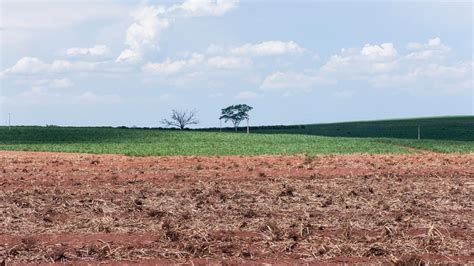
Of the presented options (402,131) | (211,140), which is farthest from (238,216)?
(402,131)

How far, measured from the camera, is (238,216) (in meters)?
14.2

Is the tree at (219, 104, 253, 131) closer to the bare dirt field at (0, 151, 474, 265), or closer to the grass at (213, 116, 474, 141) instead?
the grass at (213, 116, 474, 141)

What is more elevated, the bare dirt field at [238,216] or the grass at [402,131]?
the grass at [402,131]

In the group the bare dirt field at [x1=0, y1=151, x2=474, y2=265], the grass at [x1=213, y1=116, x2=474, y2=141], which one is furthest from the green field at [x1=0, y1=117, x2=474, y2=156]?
the bare dirt field at [x1=0, y1=151, x2=474, y2=265]

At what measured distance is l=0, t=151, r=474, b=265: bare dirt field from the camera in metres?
10.6

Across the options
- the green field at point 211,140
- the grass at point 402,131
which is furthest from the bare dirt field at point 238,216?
the grass at point 402,131

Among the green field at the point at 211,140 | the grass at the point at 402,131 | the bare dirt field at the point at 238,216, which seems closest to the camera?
the bare dirt field at the point at 238,216

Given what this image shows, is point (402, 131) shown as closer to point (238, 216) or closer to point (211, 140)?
point (211, 140)

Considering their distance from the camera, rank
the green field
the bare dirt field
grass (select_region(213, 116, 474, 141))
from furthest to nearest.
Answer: grass (select_region(213, 116, 474, 141)) → the green field → the bare dirt field

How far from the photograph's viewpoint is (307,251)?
10.7m

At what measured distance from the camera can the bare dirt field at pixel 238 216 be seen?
10.6m

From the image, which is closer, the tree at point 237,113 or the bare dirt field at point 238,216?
the bare dirt field at point 238,216

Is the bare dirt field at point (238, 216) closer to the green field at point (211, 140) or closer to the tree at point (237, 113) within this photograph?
the green field at point (211, 140)

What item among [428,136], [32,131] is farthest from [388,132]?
[32,131]
